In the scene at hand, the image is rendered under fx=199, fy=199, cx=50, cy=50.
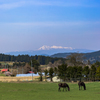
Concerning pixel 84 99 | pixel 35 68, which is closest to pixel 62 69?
pixel 84 99

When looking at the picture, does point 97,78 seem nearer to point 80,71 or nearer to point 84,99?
point 80,71

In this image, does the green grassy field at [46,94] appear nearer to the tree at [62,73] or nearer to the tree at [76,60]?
the tree at [62,73]

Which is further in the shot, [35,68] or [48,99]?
[35,68]

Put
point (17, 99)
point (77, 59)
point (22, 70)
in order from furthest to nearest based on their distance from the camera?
point (22, 70), point (77, 59), point (17, 99)

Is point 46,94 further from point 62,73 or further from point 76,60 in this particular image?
point 76,60

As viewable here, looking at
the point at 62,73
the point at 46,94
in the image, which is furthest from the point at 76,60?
the point at 46,94

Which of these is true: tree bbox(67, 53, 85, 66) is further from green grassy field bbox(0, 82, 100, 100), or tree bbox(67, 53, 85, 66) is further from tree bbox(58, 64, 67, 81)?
green grassy field bbox(0, 82, 100, 100)

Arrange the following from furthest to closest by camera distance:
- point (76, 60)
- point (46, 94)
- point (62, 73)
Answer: point (76, 60) < point (62, 73) < point (46, 94)

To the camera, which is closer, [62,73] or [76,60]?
[62,73]

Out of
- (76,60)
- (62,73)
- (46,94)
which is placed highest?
(76,60)

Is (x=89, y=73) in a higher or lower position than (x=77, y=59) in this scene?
lower

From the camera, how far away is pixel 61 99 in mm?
17766

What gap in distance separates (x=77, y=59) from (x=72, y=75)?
35997 mm

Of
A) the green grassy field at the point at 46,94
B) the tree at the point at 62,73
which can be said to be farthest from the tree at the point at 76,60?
the green grassy field at the point at 46,94
